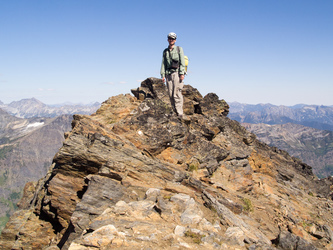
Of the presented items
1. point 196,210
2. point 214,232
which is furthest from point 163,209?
point 214,232

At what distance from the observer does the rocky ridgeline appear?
1111 cm

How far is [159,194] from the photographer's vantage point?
1462 cm

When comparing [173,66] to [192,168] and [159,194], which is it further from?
[159,194]

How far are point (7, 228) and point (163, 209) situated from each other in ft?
45.4

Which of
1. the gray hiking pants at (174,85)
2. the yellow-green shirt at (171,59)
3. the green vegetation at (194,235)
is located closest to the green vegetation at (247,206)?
the green vegetation at (194,235)

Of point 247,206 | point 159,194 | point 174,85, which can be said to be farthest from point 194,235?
point 174,85

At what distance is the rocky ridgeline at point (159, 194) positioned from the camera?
36.4ft

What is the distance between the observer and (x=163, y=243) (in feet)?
32.1

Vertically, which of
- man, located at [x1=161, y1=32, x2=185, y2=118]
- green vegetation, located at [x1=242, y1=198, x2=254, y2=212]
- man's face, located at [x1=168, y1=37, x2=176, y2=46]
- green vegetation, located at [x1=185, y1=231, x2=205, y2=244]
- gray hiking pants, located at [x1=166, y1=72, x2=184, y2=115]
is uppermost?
man's face, located at [x1=168, y1=37, x2=176, y2=46]

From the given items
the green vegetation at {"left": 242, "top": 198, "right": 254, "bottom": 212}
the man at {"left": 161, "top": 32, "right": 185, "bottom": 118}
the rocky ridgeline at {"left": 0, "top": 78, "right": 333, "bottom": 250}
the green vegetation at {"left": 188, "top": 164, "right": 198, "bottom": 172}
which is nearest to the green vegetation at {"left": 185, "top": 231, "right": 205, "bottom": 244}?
the rocky ridgeline at {"left": 0, "top": 78, "right": 333, "bottom": 250}

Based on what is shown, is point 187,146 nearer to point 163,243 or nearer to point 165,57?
point 165,57

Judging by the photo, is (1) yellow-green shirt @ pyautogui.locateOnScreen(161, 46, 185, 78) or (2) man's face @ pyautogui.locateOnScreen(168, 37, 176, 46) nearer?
(2) man's face @ pyautogui.locateOnScreen(168, 37, 176, 46)

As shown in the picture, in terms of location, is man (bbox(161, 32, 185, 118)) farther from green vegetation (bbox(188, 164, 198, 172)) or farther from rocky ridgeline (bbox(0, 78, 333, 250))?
green vegetation (bbox(188, 164, 198, 172))

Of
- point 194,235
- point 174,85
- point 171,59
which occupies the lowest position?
point 194,235
